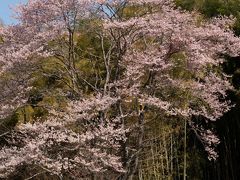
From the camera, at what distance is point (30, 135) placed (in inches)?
299

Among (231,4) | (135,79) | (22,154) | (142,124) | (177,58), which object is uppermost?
(231,4)

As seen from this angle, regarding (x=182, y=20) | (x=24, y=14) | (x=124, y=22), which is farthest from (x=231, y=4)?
(x=24, y=14)

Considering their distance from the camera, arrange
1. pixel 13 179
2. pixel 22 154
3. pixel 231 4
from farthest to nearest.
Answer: pixel 13 179 → pixel 231 4 → pixel 22 154

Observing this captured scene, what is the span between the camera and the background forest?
23.8ft

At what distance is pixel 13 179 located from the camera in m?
11.4

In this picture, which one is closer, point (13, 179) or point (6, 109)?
point (6, 109)

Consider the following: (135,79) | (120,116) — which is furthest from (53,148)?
(135,79)

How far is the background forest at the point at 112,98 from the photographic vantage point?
7.25m

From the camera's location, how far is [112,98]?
24.6 ft

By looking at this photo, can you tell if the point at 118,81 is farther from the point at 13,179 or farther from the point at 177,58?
the point at 13,179

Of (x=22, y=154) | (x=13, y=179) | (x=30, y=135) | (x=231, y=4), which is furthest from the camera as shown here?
(x=13, y=179)

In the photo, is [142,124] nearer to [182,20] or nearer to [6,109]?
[182,20]

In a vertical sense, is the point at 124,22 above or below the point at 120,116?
above

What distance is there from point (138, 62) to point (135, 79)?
1.06ft
